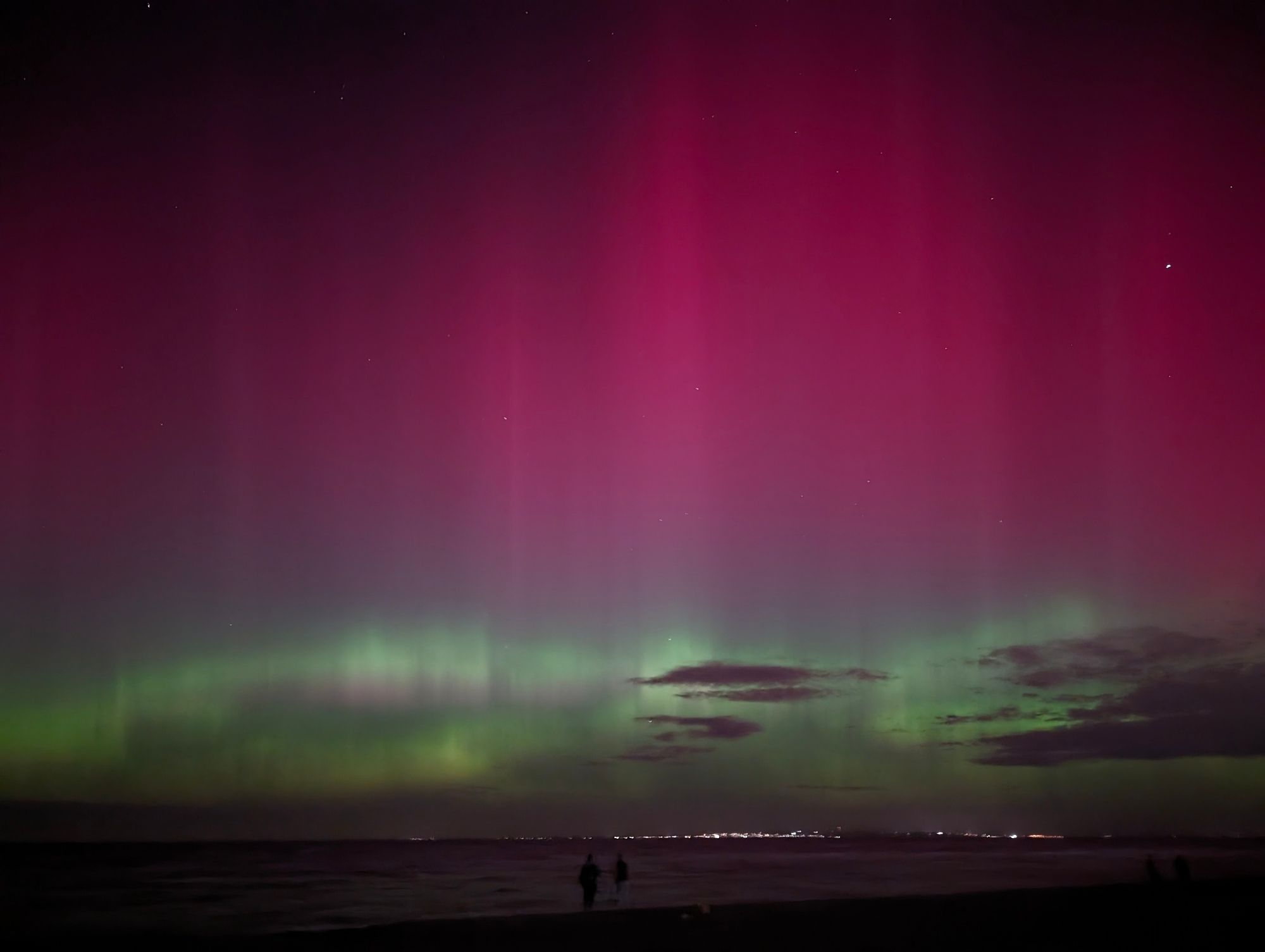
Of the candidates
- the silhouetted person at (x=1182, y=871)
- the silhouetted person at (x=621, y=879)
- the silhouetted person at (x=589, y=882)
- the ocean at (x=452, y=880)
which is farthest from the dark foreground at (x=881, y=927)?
the ocean at (x=452, y=880)

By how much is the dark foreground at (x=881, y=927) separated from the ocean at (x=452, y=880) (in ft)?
23.1

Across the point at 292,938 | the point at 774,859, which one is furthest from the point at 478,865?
the point at 292,938

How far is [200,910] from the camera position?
146 feet

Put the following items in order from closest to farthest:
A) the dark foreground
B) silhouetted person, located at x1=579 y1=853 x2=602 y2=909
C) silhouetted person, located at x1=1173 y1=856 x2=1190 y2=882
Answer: the dark foreground
silhouetted person, located at x1=579 y1=853 x2=602 y2=909
silhouetted person, located at x1=1173 y1=856 x2=1190 y2=882

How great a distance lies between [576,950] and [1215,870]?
5181 centimetres

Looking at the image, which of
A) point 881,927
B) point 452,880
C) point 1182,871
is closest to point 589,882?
point 881,927

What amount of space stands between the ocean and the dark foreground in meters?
7.04

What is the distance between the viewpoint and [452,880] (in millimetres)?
66438

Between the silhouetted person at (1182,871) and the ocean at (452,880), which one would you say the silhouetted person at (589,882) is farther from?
the silhouetted person at (1182,871)

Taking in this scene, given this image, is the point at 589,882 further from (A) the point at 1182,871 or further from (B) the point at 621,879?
(A) the point at 1182,871

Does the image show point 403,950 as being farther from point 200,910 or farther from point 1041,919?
point 200,910

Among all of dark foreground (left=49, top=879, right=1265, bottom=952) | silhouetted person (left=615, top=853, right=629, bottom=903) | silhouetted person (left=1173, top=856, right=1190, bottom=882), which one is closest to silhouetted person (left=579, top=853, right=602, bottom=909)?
silhouetted person (left=615, top=853, right=629, bottom=903)

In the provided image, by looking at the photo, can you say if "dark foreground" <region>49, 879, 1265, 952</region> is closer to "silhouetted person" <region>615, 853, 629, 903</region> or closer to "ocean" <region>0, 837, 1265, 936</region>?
"silhouetted person" <region>615, 853, 629, 903</region>

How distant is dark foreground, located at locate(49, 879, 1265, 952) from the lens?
78.2 feet
